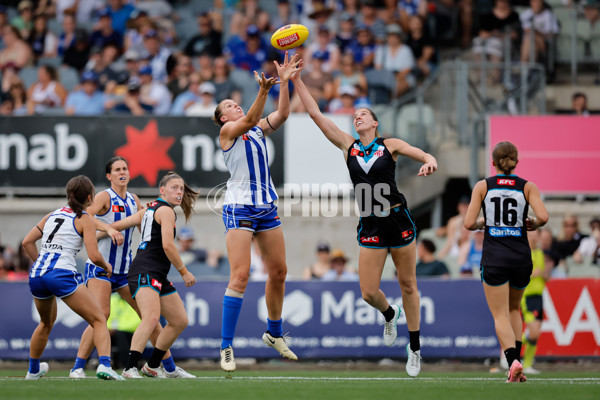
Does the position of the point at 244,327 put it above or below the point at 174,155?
below

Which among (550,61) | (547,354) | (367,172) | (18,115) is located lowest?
(547,354)

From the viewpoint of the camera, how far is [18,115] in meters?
17.5

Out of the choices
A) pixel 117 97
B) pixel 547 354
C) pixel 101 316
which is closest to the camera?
pixel 101 316

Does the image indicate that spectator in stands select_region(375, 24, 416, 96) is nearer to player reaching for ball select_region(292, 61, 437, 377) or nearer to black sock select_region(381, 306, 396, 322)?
player reaching for ball select_region(292, 61, 437, 377)

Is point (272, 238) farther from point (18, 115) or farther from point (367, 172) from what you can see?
point (18, 115)

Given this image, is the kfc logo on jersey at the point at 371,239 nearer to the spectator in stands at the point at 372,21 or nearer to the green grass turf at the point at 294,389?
the green grass turf at the point at 294,389

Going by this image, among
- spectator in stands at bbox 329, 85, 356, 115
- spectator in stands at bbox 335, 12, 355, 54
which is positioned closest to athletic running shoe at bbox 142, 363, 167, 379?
spectator in stands at bbox 329, 85, 356, 115

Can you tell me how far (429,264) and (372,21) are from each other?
6.09 m

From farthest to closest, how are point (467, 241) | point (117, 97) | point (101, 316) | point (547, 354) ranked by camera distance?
point (117, 97)
point (467, 241)
point (547, 354)
point (101, 316)

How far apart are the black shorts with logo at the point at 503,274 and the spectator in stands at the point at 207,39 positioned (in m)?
11.1

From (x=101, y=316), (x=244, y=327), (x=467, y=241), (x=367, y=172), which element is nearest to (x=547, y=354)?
(x=467, y=241)

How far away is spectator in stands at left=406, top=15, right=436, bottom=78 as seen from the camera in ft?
62.4

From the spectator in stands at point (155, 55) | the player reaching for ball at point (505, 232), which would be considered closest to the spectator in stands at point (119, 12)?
the spectator in stands at point (155, 55)

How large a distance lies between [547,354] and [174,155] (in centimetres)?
720
